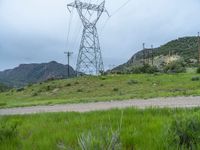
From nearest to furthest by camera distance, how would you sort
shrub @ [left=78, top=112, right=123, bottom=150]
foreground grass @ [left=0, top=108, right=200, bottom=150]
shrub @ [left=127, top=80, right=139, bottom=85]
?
shrub @ [left=78, top=112, right=123, bottom=150] < foreground grass @ [left=0, top=108, right=200, bottom=150] < shrub @ [left=127, top=80, right=139, bottom=85]

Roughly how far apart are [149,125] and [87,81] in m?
46.7

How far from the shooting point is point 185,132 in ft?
21.5

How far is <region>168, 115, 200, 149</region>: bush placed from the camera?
640cm

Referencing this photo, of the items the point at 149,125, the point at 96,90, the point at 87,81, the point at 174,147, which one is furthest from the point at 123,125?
the point at 87,81

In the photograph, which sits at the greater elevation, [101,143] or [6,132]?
[101,143]

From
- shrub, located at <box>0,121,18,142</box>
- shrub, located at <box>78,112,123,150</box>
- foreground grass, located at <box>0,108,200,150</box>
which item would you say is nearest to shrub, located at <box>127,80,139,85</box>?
foreground grass, located at <box>0,108,200,150</box>

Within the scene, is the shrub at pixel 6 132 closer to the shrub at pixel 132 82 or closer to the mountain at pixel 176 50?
the shrub at pixel 132 82

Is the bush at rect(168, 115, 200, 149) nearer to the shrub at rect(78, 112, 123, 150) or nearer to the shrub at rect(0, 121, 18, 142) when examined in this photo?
the shrub at rect(78, 112, 123, 150)

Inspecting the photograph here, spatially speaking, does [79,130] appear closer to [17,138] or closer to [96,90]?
[17,138]

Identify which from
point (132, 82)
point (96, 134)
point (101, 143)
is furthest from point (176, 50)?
point (101, 143)

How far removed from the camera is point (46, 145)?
7320 millimetres

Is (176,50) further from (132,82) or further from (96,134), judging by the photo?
(96,134)

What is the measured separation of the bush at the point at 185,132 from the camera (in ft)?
21.0

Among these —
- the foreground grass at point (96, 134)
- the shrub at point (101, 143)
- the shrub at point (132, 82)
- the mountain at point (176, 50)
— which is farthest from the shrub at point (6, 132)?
the mountain at point (176, 50)
